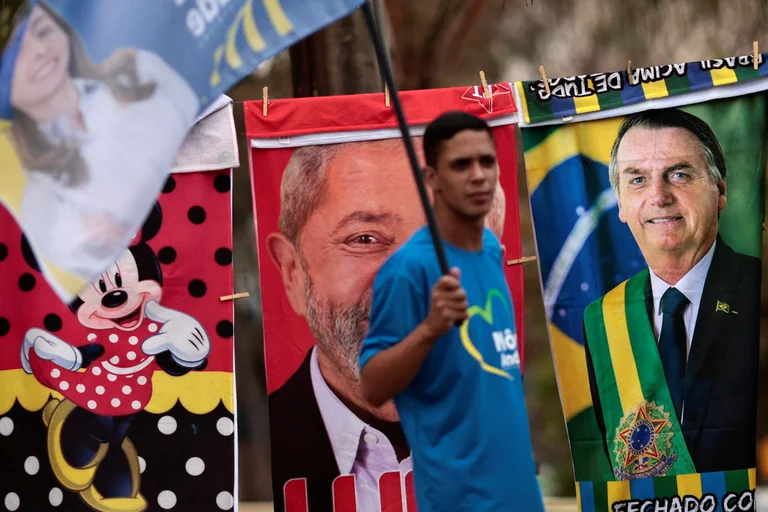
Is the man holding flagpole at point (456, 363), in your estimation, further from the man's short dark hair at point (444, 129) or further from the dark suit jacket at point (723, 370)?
the dark suit jacket at point (723, 370)

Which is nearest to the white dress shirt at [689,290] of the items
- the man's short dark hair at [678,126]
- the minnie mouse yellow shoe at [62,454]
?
the man's short dark hair at [678,126]

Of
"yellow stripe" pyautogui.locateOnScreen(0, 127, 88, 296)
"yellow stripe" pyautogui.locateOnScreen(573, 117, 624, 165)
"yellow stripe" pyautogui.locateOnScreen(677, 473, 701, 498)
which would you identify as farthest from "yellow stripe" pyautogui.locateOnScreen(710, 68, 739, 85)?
"yellow stripe" pyautogui.locateOnScreen(0, 127, 88, 296)

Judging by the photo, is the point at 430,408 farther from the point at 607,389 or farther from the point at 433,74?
the point at 433,74

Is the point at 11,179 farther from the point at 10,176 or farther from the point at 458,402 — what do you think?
the point at 458,402

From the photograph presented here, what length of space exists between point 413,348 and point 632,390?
2.59 meters

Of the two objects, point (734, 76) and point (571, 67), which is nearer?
point (734, 76)

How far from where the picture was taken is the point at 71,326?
5.05 m

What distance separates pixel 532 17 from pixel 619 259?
4.27 meters

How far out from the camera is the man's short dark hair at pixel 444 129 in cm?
301

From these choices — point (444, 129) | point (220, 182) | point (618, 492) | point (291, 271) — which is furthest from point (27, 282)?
point (618, 492)

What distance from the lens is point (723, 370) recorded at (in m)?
5.09

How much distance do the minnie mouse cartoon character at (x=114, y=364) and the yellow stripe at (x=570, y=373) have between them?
162cm

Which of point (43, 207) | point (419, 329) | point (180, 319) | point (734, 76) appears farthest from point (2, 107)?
point (734, 76)

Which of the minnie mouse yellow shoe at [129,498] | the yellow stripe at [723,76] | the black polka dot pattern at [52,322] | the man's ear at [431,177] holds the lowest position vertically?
the minnie mouse yellow shoe at [129,498]
